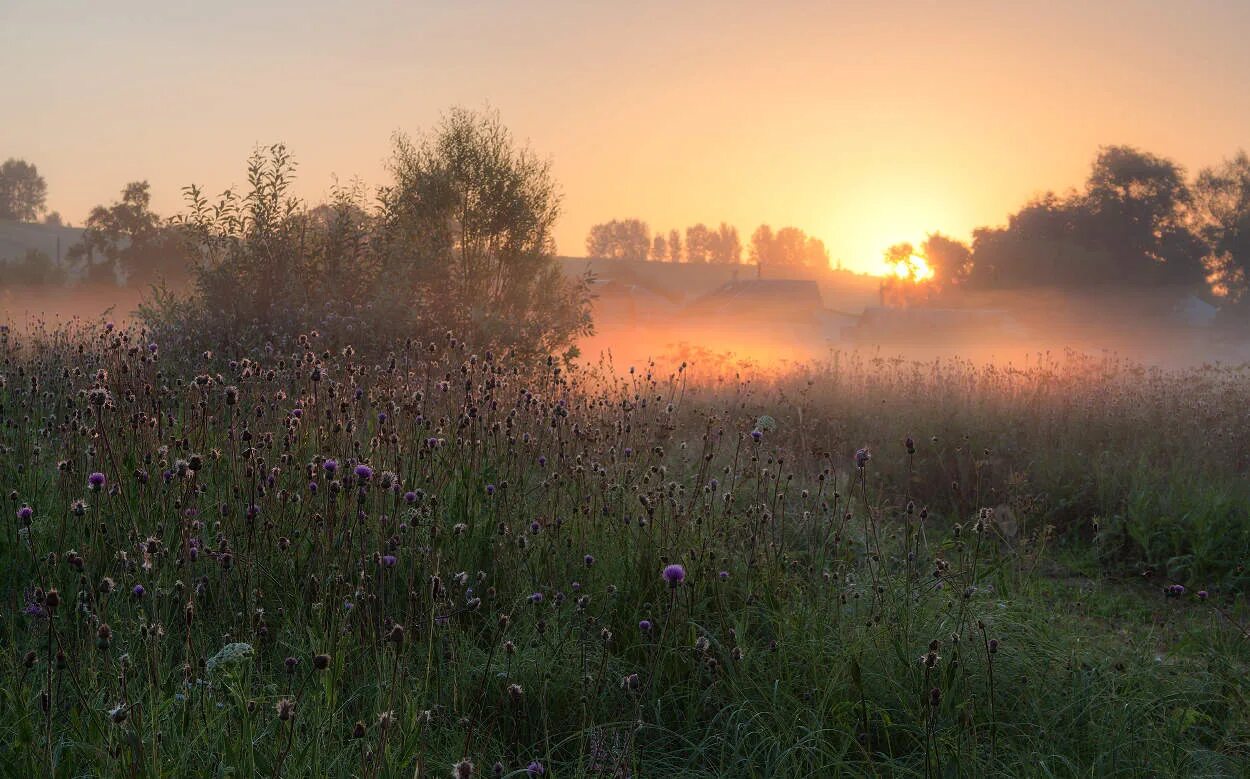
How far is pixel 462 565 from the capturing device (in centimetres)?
439

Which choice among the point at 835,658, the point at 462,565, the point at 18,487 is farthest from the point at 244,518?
the point at 835,658

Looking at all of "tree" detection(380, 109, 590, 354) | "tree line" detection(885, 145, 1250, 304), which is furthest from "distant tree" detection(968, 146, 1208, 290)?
"tree" detection(380, 109, 590, 354)

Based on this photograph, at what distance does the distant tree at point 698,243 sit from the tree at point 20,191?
277 ft

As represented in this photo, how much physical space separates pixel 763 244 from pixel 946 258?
7933 centimetres

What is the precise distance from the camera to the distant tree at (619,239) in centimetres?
12206

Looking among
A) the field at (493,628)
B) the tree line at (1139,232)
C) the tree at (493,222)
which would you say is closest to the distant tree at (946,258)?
the tree line at (1139,232)

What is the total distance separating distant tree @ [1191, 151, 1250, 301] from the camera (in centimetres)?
4641

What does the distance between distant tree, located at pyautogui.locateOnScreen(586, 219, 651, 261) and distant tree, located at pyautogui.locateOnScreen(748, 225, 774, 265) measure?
18.4m

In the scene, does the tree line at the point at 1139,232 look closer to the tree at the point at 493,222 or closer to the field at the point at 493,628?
the tree at the point at 493,222

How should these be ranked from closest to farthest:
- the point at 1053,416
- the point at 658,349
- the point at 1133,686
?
the point at 1133,686 → the point at 1053,416 → the point at 658,349

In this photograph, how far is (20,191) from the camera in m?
101

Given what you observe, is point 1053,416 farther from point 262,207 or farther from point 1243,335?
point 1243,335

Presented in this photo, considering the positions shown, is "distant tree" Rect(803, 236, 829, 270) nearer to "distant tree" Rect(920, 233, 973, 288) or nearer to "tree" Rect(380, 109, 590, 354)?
"distant tree" Rect(920, 233, 973, 288)

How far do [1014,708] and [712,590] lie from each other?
4.87 ft
